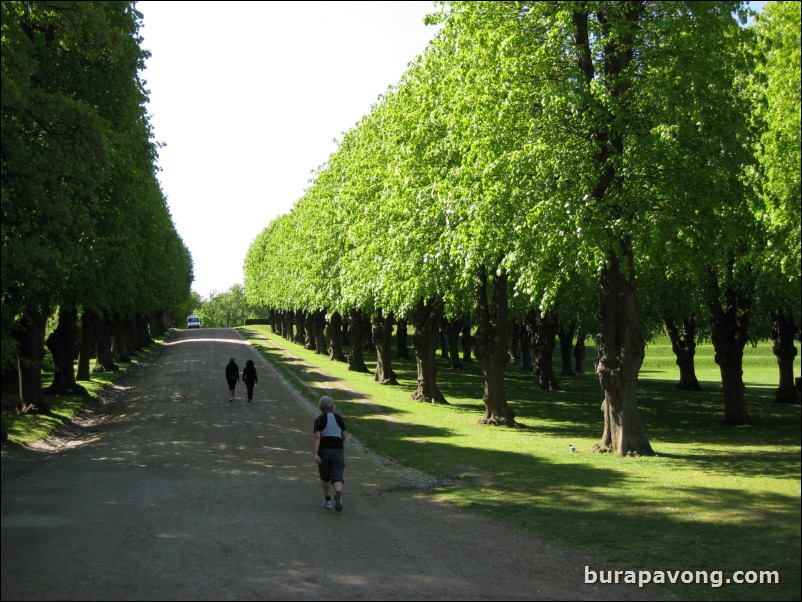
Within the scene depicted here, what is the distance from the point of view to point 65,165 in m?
17.9

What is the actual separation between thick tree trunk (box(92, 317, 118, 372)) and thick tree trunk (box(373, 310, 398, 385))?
51.5ft

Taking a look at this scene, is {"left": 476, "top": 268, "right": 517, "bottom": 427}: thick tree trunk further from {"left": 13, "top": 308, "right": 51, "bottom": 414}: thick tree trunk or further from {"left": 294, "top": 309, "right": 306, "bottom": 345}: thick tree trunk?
{"left": 294, "top": 309, "right": 306, "bottom": 345}: thick tree trunk

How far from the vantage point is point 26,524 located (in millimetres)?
11172

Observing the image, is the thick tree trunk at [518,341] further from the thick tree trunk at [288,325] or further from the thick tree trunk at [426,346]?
the thick tree trunk at [288,325]

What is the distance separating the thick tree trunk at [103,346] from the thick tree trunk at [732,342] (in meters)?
32.4

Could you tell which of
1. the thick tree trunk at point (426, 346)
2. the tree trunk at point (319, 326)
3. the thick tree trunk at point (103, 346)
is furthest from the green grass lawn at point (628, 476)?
the tree trunk at point (319, 326)

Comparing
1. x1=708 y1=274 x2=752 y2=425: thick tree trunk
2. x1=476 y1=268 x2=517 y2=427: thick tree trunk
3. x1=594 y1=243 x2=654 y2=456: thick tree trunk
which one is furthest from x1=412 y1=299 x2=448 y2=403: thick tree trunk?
x1=594 y1=243 x2=654 y2=456: thick tree trunk

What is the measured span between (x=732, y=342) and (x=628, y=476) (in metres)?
15.9

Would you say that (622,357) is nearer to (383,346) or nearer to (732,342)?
(732,342)

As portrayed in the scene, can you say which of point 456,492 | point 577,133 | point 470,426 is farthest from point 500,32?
point 470,426

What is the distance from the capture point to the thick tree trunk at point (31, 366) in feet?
84.1

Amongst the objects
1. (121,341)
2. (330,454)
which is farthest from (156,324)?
(330,454)

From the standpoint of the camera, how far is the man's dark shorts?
43.0 ft

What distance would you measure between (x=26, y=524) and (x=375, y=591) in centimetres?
588
